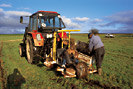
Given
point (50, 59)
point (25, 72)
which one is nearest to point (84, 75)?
point (50, 59)

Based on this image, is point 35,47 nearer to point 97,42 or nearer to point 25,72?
point 25,72

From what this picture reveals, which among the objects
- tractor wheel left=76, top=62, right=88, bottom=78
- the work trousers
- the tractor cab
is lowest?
tractor wheel left=76, top=62, right=88, bottom=78

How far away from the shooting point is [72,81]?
429cm

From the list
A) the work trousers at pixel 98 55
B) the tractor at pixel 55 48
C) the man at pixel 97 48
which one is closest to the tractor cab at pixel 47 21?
the tractor at pixel 55 48

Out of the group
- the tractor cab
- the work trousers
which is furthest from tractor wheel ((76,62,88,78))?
the tractor cab

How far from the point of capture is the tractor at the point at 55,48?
4.42 metres

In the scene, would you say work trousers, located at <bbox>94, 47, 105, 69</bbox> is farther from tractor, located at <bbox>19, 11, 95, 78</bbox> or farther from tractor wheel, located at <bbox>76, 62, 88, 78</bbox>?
tractor wheel, located at <bbox>76, 62, 88, 78</bbox>

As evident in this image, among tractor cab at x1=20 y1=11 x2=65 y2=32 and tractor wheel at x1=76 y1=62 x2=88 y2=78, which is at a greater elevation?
tractor cab at x1=20 y1=11 x2=65 y2=32

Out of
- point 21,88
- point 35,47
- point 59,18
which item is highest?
point 59,18

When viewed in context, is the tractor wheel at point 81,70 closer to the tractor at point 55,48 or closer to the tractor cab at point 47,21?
the tractor at point 55,48

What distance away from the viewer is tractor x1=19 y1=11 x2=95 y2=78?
4.42 m

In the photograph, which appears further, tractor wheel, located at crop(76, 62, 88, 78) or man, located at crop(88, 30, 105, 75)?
man, located at crop(88, 30, 105, 75)

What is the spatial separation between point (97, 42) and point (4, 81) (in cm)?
374

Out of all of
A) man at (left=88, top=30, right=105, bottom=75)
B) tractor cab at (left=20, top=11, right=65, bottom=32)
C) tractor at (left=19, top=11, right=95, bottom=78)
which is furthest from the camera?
tractor cab at (left=20, top=11, right=65, bottom=32)
